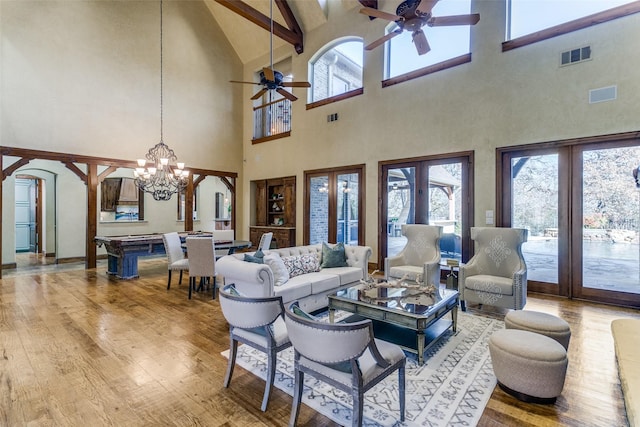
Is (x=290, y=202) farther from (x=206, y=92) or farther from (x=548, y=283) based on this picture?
(x=548, y=283)

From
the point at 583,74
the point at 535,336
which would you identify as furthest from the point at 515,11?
the point at 535,336

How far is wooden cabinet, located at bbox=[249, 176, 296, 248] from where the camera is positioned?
29.1ft

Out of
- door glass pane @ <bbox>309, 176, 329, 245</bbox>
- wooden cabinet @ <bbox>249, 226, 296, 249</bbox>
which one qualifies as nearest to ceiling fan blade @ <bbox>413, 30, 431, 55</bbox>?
door glass pane @ <bbox>309, 176, 329, 245</bbox>

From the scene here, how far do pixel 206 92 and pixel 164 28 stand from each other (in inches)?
70.6

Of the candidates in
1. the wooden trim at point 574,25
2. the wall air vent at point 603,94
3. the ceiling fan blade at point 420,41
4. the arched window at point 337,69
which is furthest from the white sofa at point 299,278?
the arched window at point 337,69

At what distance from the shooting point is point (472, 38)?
5645 mm

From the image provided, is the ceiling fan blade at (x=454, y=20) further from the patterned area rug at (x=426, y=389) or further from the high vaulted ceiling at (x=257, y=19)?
the patterned area rug at (x=426, y=389)

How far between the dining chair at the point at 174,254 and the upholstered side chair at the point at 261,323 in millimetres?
3281

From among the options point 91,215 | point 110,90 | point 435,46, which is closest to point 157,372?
point 91,215

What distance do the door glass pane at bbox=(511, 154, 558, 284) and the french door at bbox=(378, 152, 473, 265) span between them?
0.75m

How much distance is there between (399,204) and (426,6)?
12.8 ft

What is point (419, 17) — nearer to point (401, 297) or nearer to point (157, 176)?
point (401, 297)

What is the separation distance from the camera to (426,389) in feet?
7.74

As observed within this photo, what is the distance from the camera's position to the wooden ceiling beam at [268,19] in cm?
714
